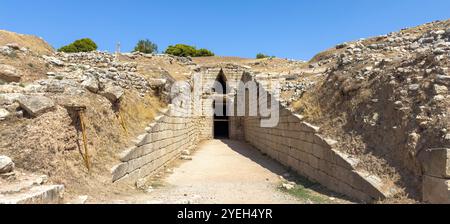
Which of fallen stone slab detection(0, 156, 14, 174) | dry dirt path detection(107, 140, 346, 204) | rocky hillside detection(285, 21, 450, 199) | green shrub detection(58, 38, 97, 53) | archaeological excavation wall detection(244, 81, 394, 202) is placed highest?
green shrub detection(58, 38, 97, 53)

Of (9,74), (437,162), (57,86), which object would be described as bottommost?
(437,162)

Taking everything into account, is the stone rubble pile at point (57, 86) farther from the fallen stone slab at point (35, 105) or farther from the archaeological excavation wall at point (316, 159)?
the archaeological excavation wall at point (316, 159)

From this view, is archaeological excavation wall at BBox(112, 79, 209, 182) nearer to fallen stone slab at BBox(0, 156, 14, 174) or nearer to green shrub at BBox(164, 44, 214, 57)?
fallen stone slab at BBox(0, 156, 14, 174)

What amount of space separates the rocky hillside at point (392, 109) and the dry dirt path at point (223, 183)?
1.72 metres

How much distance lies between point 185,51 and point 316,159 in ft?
98.9

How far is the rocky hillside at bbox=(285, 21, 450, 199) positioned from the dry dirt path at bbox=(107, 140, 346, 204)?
5.64 ft

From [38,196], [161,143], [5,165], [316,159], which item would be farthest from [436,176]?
[161,143]

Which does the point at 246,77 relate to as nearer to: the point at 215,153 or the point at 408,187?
the point at 215,153

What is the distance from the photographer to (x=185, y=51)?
35656 mm

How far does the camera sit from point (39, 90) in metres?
6.22

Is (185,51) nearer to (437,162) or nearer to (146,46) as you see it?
(146,46)

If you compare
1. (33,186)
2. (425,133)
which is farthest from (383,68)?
(33,186)

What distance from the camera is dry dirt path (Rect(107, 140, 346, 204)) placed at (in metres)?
5.97

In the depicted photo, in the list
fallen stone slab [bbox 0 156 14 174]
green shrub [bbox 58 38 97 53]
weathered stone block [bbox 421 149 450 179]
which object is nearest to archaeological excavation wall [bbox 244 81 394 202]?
weathered stone block [bbox 421 149 450 179]
